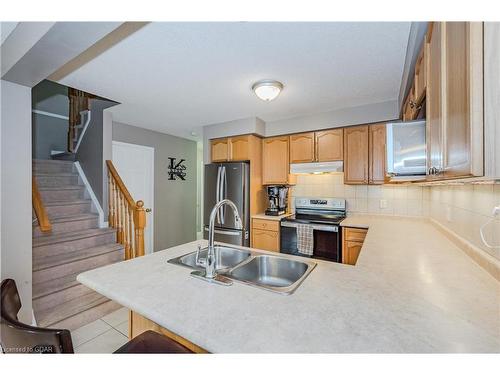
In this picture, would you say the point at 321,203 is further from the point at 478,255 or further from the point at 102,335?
the point at 102,335

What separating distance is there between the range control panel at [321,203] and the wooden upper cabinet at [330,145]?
0.60 meters

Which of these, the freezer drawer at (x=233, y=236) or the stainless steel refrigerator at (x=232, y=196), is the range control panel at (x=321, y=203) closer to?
the stainless steel refrigerator at (x=232, y=196)

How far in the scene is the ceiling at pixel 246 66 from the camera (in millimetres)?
1461

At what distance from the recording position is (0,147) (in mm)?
1713

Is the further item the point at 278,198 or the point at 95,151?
the point at 278,198

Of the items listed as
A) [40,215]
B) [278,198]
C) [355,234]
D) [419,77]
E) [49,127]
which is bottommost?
[355,234]

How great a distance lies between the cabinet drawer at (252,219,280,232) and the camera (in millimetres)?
3086

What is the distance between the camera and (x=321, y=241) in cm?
279

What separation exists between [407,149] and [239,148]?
2.33 meters

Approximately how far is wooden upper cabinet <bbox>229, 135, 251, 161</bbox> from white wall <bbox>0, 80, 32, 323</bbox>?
2.19 m

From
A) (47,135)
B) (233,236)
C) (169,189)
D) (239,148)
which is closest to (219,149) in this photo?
(239,148)

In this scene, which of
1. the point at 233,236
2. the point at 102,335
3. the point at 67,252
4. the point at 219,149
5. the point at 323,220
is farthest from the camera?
the point at 219,149

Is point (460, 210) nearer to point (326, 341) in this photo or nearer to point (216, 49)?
point (326, 341)
